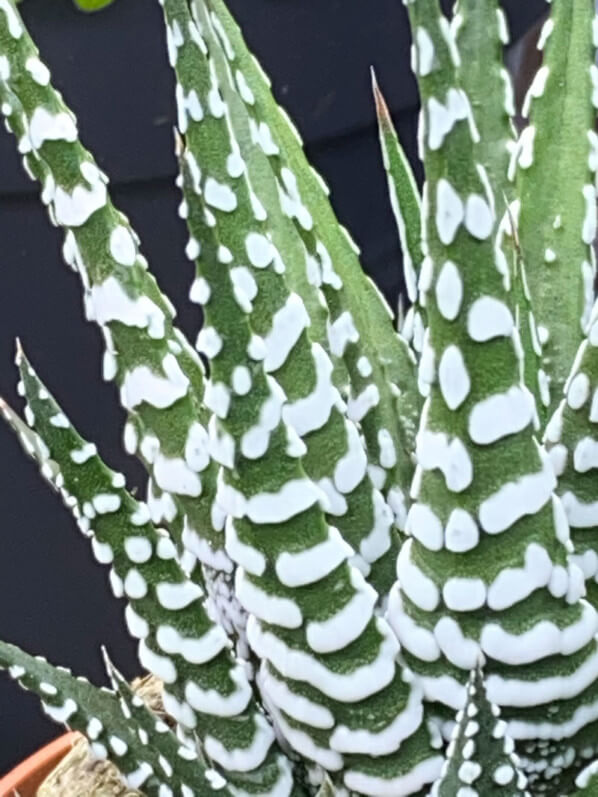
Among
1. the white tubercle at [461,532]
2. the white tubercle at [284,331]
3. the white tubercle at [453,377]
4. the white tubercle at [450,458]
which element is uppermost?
the white tubercle at [284,331]

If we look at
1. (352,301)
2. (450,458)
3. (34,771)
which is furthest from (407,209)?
(34,771)

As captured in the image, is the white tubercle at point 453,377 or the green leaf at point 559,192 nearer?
the white tubercle at point 453,377

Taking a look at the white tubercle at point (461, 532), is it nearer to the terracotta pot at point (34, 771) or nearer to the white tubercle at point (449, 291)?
the white tubercle at point (449, 291)

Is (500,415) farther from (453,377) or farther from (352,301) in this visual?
(352,301)

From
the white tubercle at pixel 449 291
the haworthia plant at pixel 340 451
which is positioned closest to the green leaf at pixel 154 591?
the haworthia plant at pixel 340 451

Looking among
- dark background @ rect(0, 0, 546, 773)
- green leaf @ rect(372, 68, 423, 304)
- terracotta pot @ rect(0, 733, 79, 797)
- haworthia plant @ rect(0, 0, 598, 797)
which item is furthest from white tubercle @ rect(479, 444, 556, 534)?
dark background @ rect(0, 0, 546, 773)

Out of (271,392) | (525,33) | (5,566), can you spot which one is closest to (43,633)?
(5,566)
